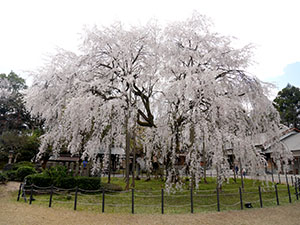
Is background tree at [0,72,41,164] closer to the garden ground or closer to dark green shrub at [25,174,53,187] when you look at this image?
dark green shrub at [25,174,53,187]

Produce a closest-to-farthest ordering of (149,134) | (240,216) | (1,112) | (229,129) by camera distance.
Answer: (240,216) < (229,129) < (149,134) < (1,112)

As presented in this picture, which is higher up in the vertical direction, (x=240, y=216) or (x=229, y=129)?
(x=229, y=129)

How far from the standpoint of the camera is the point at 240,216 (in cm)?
691

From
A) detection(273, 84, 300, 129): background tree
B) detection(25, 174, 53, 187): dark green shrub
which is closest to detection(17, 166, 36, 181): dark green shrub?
detection(25, 174, 53, 187): dark green shrub

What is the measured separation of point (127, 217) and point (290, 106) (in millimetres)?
40051

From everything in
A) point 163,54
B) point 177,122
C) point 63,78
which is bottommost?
point 177,122

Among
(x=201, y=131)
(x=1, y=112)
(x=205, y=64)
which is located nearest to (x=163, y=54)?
(x=205, y=64)

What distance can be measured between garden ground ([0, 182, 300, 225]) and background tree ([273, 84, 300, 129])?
33945 millimetres

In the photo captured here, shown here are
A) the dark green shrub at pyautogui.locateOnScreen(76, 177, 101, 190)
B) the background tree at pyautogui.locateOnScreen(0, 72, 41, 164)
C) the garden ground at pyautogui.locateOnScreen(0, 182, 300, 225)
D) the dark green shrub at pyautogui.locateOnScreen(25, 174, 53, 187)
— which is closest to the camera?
the garden ground at pyautogui.locateOnScreen(0, 182, 300, 225)

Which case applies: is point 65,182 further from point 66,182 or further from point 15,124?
point 15,124

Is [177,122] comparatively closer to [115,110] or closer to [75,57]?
[115,110]

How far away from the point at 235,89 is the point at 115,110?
5.98 m

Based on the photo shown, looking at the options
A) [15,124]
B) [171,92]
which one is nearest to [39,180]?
[171,92]

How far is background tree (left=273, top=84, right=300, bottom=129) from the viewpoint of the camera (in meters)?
35.1
